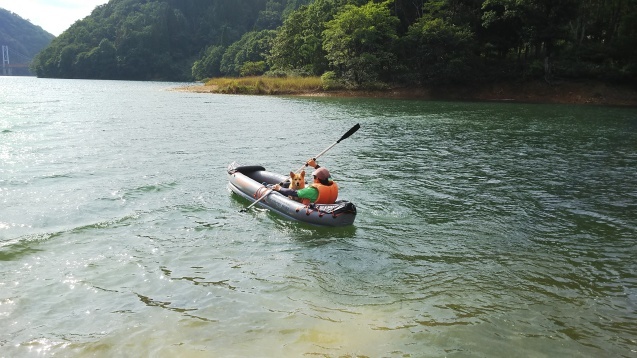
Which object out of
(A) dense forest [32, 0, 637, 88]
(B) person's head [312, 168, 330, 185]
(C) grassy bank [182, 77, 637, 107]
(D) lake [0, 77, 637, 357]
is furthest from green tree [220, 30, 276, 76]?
(B) person's head [312, 168, 330, 185]

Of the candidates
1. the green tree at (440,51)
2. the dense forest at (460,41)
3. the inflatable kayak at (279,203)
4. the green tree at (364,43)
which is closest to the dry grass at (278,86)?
the dense forest at (460,41)

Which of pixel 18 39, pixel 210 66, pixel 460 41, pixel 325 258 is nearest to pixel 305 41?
pixel 460 41

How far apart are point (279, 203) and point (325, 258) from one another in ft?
7.85

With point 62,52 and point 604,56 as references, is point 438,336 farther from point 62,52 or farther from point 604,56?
point 62,52

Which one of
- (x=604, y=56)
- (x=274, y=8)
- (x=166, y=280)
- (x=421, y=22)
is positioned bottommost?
(x=166, y=280)

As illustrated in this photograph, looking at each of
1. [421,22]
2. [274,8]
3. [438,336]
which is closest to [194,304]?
[438,336]

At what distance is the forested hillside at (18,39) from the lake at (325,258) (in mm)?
193764

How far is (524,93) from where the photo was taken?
1622 inches

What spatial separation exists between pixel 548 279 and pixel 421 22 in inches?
1641

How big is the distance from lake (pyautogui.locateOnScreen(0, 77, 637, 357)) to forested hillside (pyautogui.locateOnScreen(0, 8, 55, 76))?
636ft

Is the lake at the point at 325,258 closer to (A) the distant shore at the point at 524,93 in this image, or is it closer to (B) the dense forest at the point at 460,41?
(A) the distant shore at the point at 524,93

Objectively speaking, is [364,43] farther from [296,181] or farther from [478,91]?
[296,181]

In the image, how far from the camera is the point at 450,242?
8.02 metres

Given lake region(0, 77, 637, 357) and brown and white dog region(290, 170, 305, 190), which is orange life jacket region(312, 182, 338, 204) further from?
brown and white dog region(290, 170, 305, 190)
